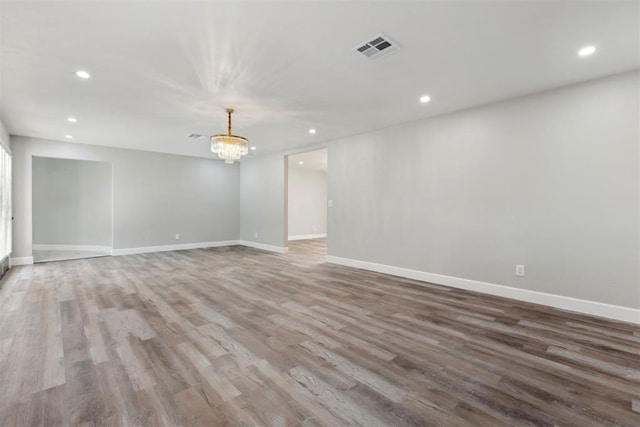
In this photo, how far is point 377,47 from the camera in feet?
8.11

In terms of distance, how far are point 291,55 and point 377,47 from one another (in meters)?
0.80

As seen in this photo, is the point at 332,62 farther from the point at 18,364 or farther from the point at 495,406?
the point at 18,364

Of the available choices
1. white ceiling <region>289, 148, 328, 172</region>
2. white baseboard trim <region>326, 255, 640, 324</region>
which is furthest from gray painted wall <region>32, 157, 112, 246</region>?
white baseboard trim <region>326, 255, 640, 324</region>

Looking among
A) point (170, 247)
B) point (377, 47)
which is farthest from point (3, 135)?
point (377, 47)

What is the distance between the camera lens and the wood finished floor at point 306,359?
5.27ft

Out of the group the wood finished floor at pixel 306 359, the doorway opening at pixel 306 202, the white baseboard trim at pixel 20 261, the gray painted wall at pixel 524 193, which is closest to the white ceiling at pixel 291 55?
the gray painted wall at pixel 524 193

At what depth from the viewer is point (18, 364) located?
207 cm

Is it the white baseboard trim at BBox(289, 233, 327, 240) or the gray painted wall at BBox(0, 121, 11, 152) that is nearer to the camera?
the gray painted wall at BBox(0, 121, 11, 152)

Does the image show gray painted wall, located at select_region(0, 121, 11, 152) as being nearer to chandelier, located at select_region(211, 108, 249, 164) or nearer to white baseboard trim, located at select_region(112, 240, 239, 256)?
white baseboard trim, located at select_region(112, 240, 239, 256)

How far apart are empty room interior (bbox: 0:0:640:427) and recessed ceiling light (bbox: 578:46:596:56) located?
7 centimetres

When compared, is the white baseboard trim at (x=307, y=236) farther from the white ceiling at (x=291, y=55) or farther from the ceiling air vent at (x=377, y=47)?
the ceiling air vent at (x=377, y=47)

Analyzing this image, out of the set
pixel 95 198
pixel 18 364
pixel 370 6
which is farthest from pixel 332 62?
pixel 95 198

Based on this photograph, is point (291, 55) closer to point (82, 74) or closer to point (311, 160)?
point (82, 74)

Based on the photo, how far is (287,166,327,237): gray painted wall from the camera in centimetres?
1012
